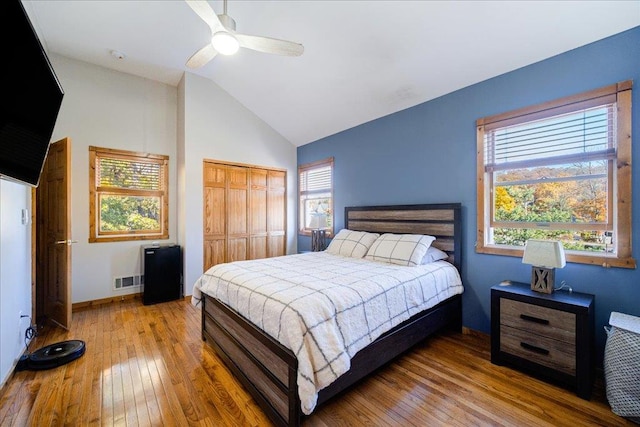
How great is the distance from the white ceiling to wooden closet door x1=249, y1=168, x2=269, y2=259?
4.56ft

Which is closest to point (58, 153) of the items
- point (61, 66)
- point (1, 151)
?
point (61, 66)

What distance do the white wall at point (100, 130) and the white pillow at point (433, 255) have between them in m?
4.11

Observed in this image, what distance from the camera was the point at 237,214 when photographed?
4691 mm

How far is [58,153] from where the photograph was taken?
317cm

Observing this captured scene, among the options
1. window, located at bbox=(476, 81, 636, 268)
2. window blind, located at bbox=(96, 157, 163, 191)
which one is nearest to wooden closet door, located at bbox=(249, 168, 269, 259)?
window blind, located at bbox=(96, 157, 163, 191)

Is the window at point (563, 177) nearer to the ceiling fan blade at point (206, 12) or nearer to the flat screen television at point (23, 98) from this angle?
the ceiling fan blade at point (206, 12)

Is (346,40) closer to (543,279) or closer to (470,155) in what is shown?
(470,155)

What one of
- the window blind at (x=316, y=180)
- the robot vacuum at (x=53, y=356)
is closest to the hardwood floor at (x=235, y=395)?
the robot vacuum at (x=53, y=356)

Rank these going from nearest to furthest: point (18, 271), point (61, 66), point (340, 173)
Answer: point (18, 271)
point (61, 66)
point (340, 173)

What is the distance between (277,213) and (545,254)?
406 cm

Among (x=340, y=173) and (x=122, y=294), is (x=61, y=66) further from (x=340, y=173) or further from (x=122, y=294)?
(x=340, y=173)

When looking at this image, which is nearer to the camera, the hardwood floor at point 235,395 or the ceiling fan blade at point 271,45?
the hardwood floor at point 235,395

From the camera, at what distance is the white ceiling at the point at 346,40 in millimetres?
2207

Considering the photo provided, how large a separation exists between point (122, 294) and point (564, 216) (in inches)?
216
